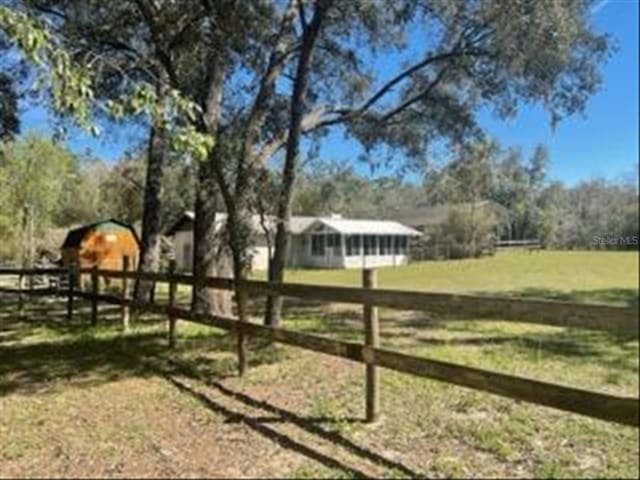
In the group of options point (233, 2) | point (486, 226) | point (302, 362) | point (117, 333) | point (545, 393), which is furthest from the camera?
point (117, 333)

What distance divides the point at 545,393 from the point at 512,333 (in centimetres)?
635

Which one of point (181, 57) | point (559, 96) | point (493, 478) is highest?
point (181, 57)

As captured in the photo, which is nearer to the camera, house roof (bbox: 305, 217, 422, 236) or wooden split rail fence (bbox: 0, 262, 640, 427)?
wooden split rail fence (bbox: 0, 262, 640, 427)

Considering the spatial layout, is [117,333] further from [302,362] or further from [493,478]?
[493,478]

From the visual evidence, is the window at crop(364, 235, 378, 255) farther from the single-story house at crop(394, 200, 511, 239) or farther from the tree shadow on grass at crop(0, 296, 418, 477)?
the tree shadow on grass at crop(0, 296, 418, 477)

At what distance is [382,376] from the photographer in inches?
351

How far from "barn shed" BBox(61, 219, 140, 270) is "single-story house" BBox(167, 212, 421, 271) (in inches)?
630

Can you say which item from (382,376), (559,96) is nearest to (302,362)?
(382,376)

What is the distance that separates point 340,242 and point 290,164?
138 cm

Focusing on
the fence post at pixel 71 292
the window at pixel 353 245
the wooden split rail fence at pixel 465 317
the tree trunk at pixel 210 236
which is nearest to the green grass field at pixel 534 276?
the wooden split rail fence at pixel 465 317

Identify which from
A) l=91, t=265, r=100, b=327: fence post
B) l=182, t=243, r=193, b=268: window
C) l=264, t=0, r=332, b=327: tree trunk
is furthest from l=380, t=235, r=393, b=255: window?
l=182, t=243, r=193, b=268: window

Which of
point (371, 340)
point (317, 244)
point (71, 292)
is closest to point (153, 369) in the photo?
point (371, 340)

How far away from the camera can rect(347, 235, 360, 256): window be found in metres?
11.1

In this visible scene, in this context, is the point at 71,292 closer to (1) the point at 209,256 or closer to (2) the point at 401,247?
(1) the point at 209,256
